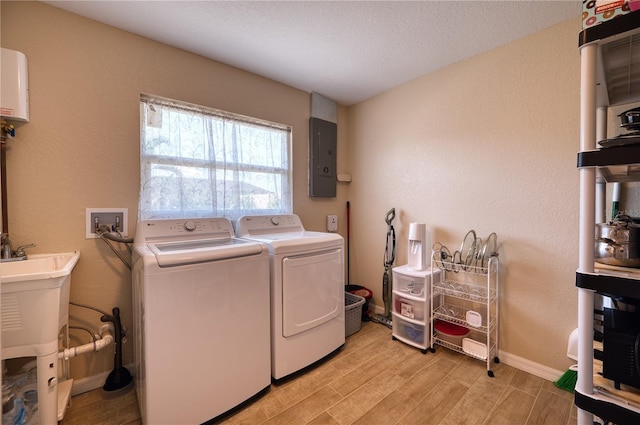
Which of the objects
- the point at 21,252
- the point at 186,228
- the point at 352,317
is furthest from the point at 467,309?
the point at 21,252

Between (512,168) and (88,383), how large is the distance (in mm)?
3262

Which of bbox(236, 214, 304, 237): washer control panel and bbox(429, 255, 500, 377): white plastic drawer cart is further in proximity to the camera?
bbox(236, 214, 304, 237): washer control panel

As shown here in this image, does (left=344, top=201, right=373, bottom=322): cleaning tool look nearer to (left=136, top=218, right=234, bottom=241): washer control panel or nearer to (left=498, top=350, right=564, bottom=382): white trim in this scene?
(left=498, top=350, right=564, bottom=382): white trim

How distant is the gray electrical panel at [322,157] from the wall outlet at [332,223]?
0.24 m

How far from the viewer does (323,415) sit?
1.47 metres

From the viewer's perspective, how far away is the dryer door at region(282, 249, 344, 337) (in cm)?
172

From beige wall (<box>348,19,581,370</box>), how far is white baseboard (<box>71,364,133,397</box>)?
259cm

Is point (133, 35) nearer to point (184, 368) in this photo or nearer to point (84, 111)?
point (84, 111)

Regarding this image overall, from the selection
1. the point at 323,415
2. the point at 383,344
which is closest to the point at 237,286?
the point at 323,415

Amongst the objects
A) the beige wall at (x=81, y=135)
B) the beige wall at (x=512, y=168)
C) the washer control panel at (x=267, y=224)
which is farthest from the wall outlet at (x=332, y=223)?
the beige wall at (x=81, y=135)

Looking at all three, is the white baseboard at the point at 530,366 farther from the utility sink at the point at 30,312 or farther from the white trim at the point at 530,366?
the utility sink at the point at 30,312

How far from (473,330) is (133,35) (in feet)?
11.1

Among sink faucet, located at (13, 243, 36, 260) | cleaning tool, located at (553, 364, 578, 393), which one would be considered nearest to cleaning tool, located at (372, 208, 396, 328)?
cleaning tool, located at (553, 364, 578, 393)

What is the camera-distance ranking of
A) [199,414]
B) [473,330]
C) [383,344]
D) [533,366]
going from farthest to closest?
1. [383,344]
2. [473,330]
3. [533,366]
4. [199,414]
